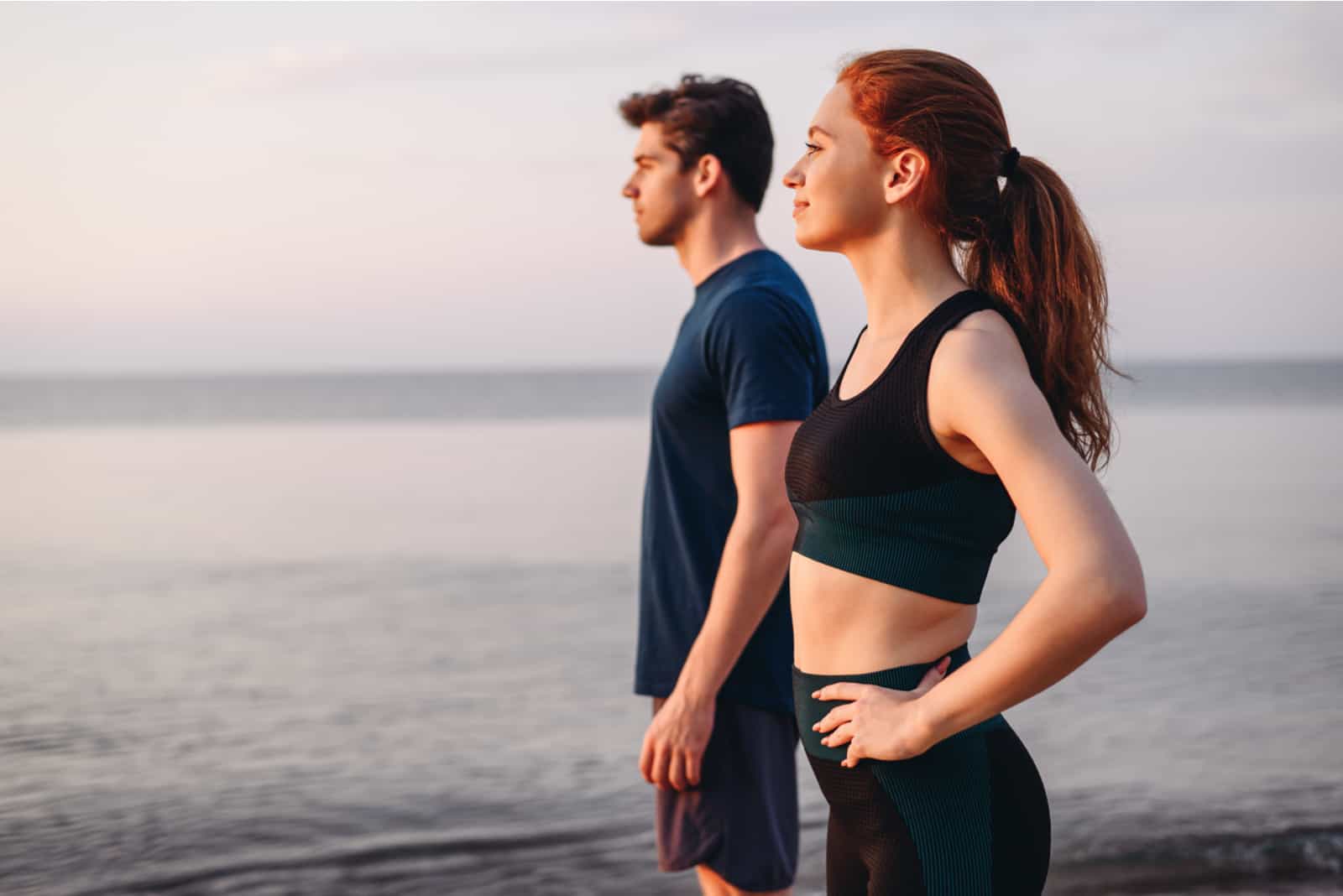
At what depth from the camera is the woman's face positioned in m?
1.93

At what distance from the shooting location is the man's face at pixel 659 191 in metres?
3.08

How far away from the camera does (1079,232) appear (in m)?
1.86

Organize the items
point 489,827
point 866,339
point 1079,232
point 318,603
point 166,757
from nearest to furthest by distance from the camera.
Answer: point 1079,232
point 866,339
point 489,827
point 166,757
point 318,603

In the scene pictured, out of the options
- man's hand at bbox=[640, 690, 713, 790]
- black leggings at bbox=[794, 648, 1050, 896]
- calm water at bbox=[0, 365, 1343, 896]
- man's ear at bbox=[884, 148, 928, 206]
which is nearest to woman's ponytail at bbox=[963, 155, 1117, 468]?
man's ear at bbox=[884, 148, 928, 206]

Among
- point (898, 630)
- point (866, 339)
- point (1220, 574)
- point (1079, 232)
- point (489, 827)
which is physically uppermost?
point (1079, 232)

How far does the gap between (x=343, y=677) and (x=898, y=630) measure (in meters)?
6.20

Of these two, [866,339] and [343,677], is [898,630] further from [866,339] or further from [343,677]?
[343,677]

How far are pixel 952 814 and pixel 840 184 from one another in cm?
92

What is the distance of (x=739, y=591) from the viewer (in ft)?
8.85

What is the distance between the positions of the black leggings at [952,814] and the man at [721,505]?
883 millimetres

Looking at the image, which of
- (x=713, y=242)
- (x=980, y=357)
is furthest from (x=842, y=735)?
(x=713, y=242)

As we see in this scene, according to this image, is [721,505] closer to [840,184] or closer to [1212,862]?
[840,184]

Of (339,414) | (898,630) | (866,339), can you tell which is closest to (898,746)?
(898,630)

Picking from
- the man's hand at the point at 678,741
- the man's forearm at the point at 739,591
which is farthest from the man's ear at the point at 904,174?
the man's hand at the point at 678,741
